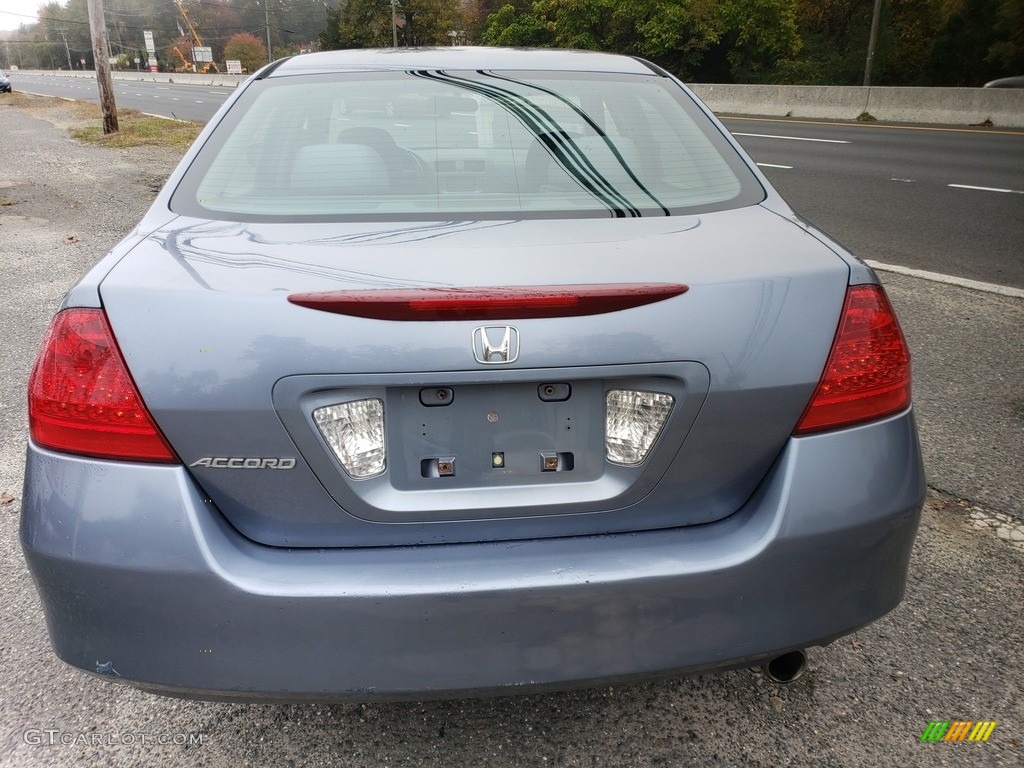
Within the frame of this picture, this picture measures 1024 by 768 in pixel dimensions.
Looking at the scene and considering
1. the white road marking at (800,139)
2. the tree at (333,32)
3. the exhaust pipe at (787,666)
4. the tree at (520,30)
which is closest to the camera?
the exhaust pipe at (787,666)

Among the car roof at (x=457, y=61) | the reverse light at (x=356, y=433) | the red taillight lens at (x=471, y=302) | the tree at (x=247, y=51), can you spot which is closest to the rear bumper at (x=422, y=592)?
the reverse light at (x=356, y=433)

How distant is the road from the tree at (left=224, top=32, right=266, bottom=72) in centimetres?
9719

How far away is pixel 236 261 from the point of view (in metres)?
1.67

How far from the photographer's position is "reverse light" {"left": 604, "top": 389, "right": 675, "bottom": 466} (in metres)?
1.57

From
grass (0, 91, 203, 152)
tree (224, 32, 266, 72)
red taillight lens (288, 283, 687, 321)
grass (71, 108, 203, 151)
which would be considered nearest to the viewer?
red taillight lens (288, 283, 687, 321)

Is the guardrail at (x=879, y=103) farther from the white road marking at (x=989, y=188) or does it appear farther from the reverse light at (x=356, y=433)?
the reverse light at (x=356, y=433)

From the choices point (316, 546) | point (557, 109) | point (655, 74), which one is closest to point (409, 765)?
point (316, 546)

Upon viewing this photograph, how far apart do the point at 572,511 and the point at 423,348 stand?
1.40 ft

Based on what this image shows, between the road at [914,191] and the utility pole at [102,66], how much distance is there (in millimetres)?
13324

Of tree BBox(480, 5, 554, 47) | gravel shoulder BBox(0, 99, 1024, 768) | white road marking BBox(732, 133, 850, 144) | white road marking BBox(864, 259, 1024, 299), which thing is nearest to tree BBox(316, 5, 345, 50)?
tree BBox(480, 5, 554, 47)

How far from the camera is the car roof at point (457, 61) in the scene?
2.59m

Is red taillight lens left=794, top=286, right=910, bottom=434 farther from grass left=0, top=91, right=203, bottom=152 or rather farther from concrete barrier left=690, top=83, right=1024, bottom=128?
concrete barrier left=690, top=83, right=1024, bottom=128

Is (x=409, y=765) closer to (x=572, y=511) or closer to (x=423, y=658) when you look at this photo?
(x=423, y=658)

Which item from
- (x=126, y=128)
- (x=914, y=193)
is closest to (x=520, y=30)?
(x=126, y=128)
